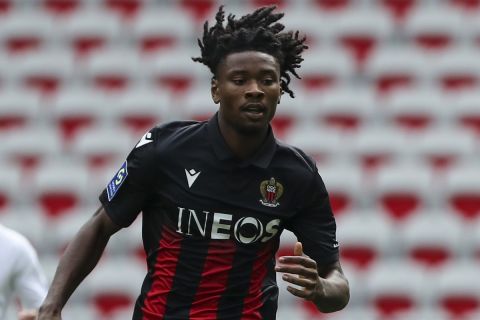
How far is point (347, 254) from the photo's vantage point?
7270mm

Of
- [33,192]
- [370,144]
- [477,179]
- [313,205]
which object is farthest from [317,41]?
[313,205]

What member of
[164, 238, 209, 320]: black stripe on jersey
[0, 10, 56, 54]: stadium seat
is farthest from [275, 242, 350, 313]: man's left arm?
[0, 10, 56, 54]: stadium seat

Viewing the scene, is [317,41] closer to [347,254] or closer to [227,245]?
[347,254]

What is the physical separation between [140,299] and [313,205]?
57 cm

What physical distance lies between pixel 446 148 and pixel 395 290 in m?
1.06

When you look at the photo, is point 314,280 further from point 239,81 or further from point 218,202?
point 239,81

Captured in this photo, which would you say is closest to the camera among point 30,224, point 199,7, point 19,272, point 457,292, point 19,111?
point 19,272

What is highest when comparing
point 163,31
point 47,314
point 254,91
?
point 163,31

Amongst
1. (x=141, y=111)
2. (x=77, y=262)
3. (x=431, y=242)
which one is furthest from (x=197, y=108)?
(x=77, y=262)

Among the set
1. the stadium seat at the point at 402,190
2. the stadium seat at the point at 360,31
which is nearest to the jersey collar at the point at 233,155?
the stadium seat at the point at 402,190

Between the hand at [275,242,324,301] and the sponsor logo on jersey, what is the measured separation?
28 centimetres

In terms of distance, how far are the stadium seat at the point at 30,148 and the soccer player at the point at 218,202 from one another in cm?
450

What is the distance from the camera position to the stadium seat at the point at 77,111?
8.07 m

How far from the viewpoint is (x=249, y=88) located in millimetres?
3311
